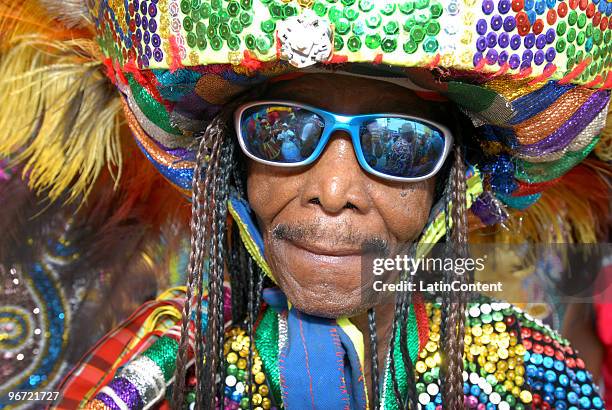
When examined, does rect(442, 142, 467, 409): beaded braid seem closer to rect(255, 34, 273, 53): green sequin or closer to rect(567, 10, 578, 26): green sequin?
rect(567, 10, 578, 26): green sequin

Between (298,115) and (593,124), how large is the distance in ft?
1.94

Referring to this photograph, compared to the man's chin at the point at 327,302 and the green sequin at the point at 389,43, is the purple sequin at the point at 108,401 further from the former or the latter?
the green sequin at the point at 389,43

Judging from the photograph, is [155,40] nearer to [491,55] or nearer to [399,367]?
[491,55]

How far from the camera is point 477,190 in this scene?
158 cm

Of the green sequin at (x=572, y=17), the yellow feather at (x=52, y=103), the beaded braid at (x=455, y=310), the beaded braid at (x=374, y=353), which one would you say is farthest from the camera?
the yellow feather at (x=52, y=103)

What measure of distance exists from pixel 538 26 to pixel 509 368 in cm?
82

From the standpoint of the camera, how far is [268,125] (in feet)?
4.52

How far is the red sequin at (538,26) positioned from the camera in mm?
1205

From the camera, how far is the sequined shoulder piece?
1631 millimetres

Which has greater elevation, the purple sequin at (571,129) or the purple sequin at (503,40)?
the purple sequin at (503,40)

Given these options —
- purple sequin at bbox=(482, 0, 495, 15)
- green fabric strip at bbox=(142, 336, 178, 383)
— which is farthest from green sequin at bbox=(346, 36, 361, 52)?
green fabric strip at bbox=(142, 336, 178, 383)

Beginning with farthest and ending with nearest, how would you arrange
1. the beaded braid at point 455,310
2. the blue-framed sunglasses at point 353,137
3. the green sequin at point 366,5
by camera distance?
the beaded braid at point 455,310 → the blue-framed sunglasses at point 353,137 → the green sequin at point 366,5

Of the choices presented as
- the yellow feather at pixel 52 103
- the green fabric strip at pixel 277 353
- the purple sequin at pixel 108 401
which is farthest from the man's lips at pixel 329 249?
the yellow feather at pixel 52 103

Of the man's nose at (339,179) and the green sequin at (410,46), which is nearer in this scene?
the green sequin at (410,46)
